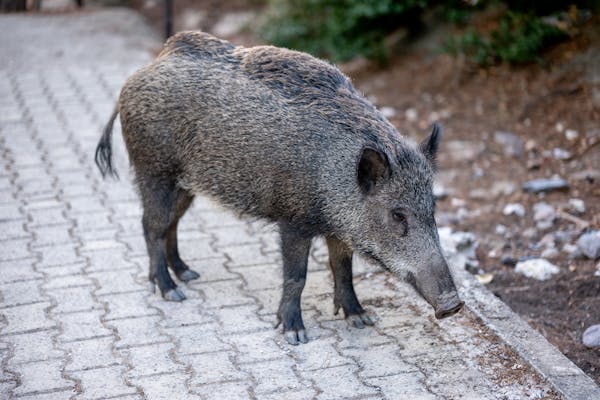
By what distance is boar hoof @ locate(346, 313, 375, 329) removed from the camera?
16.2 feet

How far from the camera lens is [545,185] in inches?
265

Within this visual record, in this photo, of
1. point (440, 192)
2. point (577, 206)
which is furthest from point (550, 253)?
point (440, 192)

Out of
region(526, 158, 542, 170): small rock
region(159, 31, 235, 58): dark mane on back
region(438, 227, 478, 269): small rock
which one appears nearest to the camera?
region(159, 31, 235, 58): dark mane on back

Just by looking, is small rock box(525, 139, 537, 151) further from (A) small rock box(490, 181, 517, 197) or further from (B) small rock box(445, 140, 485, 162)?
(A) small rock box(490, 181, 517, 197)

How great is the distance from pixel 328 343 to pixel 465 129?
3.67m

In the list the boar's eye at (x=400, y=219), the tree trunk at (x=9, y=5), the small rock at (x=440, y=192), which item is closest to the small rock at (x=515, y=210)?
the small rock at (x=440, y=192)

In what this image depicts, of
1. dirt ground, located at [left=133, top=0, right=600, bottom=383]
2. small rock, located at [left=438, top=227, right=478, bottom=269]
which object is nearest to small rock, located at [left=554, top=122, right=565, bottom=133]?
dirt ground, located at [left=133, top=0, right=600, bottom=383]

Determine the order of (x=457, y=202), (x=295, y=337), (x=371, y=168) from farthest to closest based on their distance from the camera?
(x=457, y=202) → (x=295, y=337) → (x=371, y=168)

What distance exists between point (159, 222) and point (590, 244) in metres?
2.72

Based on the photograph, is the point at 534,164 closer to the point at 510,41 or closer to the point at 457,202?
the point at 457,202

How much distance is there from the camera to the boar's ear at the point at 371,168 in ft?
14.5

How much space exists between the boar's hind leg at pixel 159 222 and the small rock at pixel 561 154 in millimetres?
3292

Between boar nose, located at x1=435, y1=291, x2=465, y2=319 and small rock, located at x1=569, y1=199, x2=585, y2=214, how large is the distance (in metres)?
2.46

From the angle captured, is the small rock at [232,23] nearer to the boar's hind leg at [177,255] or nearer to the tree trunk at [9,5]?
the tree trunk at [9,5]
